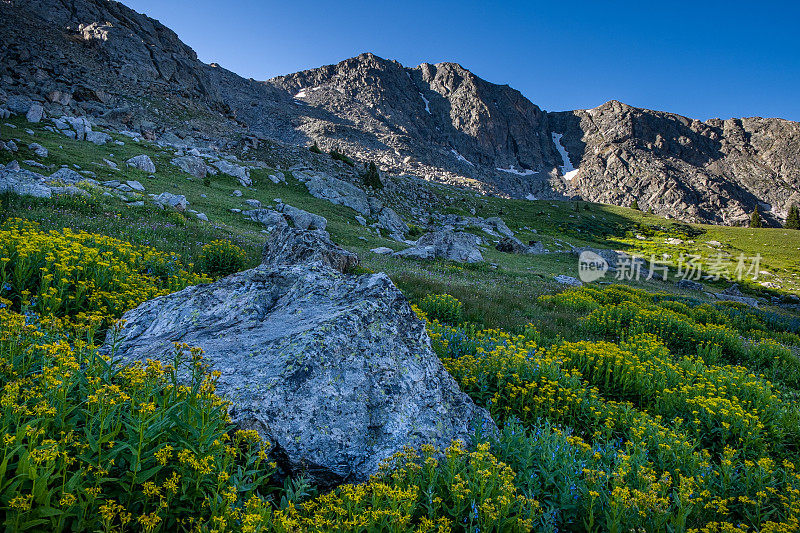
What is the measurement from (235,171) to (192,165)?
4.24 m

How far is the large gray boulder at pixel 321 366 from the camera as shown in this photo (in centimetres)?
361

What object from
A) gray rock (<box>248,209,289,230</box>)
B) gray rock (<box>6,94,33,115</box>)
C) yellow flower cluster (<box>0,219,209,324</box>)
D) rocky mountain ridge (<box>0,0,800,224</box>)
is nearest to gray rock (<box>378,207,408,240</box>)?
gray rock (<box>248,209,289,230</box>)

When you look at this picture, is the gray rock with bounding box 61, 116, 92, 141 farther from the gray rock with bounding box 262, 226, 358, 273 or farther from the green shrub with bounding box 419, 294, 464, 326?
the green shrub with bounding box 419, 294, 464, 326

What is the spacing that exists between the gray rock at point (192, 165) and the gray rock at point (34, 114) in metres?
12.2

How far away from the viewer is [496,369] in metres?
5.93

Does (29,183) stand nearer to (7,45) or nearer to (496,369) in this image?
(496,369)

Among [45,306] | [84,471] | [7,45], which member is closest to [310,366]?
[84,471]

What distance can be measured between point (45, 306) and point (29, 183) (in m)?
12.1

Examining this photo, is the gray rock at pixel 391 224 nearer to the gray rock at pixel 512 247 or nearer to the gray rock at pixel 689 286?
the gray rock at pixel 512 247

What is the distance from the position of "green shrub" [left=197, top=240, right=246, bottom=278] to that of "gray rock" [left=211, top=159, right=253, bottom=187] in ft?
97.0

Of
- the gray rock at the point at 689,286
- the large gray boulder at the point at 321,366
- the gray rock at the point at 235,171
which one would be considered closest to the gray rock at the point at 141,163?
the gray rock at the point at 235,171

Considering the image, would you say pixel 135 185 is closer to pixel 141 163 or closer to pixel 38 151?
pixel 38 151

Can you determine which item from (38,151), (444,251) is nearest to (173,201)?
(38,151)

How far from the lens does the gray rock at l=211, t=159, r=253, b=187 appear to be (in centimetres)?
3765
